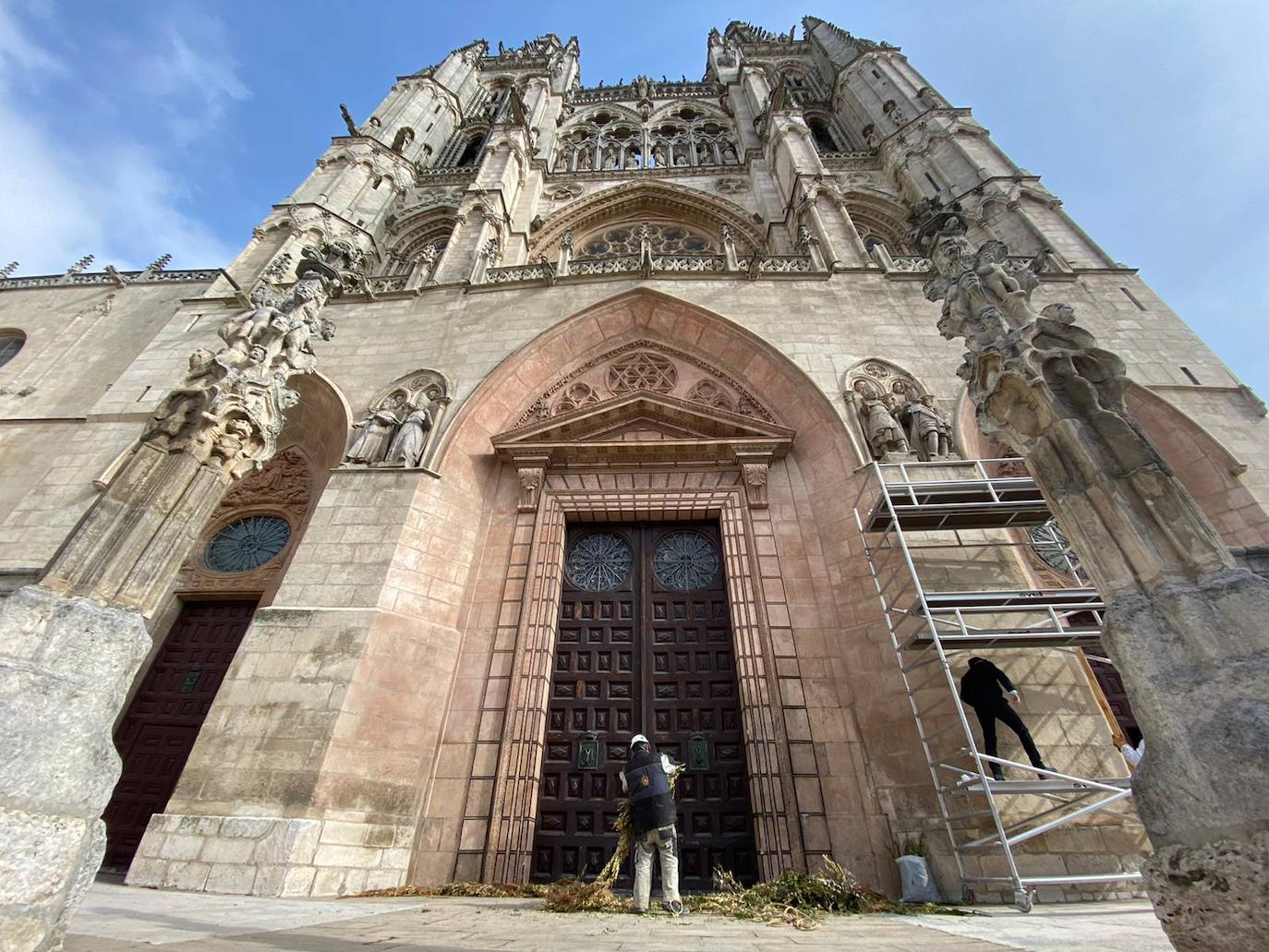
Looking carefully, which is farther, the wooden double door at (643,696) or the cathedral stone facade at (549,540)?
the wooden double door at (643,696)

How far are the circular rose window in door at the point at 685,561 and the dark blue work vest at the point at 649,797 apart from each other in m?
3.63

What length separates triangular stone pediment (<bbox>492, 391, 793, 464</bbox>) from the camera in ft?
27.9

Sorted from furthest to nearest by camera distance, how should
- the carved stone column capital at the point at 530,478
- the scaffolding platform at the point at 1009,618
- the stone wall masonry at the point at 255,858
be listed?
the carved stone column capital at the point at 530,478 → the scaffolding platform at the point at 1009,618 → the stone wall masonry at the point at 255,858

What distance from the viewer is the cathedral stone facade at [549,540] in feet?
18.0

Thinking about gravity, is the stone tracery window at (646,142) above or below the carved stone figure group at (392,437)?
above

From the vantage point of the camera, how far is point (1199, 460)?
25.6 feet

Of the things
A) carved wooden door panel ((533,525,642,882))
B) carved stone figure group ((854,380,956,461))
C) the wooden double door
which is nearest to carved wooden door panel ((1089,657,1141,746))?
carved stone figure group ((854,380,956,461))

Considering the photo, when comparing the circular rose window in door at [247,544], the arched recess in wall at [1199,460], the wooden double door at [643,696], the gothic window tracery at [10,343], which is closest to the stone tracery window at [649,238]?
the arched recess in wall at [1199,460]

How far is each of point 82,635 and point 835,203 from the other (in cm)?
1537

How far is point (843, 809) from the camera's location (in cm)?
571

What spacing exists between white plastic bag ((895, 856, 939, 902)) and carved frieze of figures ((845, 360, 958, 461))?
4636 mm

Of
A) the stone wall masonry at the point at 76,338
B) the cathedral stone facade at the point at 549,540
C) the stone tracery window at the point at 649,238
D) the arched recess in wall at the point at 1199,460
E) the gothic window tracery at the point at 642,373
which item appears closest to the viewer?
the cathedral stone facade at the point at 549,540

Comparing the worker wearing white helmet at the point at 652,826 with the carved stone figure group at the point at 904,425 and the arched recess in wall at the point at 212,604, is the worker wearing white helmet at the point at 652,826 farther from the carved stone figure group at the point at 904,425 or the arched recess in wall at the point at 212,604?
the arched recess in wall at the point at 212,604

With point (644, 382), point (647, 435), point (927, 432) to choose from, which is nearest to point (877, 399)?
point (927, 432)
